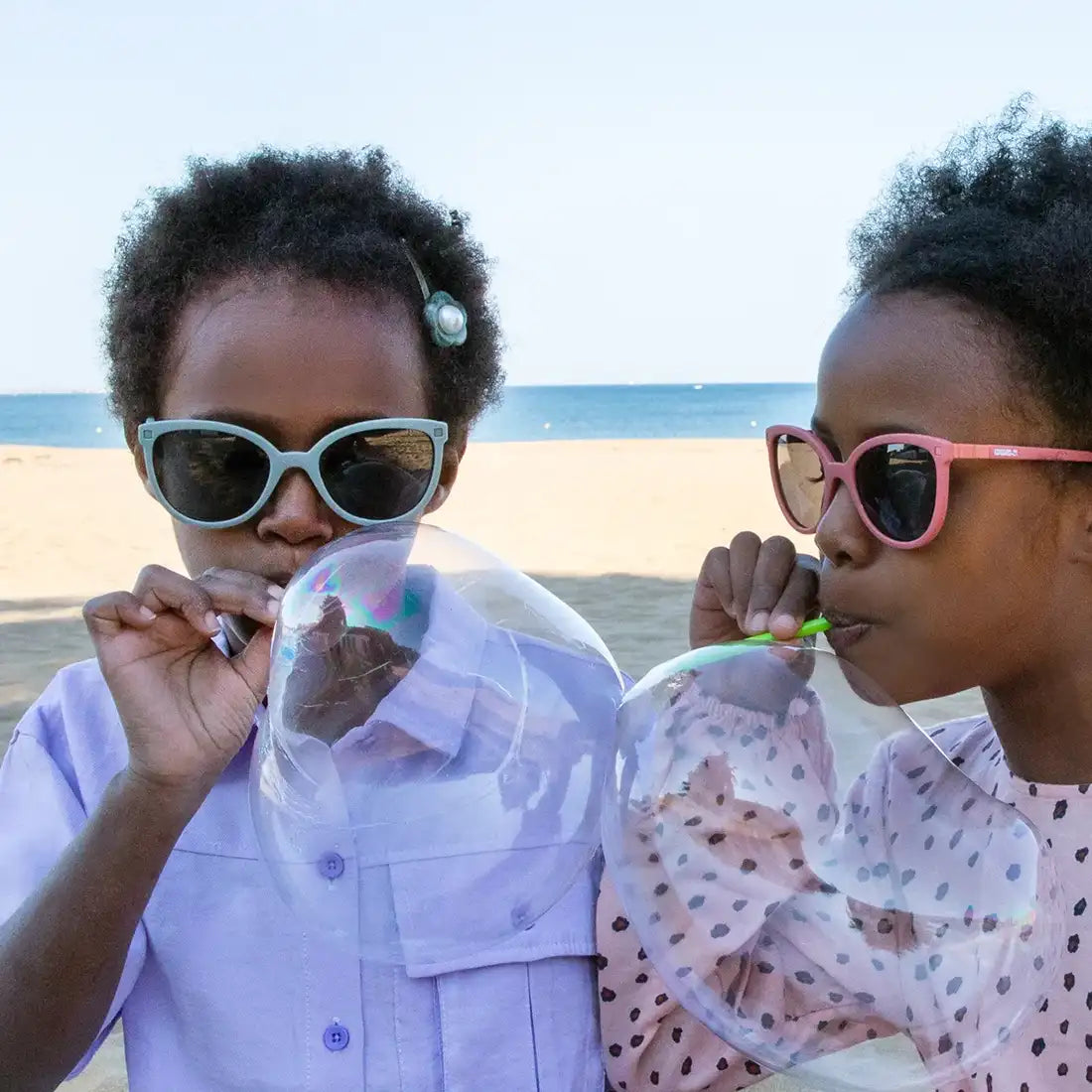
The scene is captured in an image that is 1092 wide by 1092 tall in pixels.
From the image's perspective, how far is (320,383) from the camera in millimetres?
1621

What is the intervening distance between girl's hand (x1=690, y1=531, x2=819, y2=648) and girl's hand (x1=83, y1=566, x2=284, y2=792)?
557 millimetres

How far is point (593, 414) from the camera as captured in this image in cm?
4494

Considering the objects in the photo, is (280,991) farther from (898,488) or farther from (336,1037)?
(898,488)

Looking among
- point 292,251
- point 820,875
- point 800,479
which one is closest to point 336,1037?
point 820,875

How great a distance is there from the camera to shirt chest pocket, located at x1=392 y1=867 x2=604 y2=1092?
5.12ft

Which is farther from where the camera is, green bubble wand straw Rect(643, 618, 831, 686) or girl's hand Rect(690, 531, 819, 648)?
girl's hand Rect(690, 531, 819, 648)

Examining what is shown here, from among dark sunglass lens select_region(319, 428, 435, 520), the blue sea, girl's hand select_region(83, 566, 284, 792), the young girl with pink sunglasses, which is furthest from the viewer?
the blue sea

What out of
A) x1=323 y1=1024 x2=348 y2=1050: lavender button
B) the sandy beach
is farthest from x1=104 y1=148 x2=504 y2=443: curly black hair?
the sandy beach

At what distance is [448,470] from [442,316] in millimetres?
226

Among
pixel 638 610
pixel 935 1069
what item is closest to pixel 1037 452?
pixel 935 1069

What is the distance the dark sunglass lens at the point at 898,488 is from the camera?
1456 mm

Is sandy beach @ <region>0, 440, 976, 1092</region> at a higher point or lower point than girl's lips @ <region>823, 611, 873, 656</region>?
lower

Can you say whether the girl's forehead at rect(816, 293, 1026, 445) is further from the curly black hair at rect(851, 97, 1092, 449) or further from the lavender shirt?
the lavender shirt

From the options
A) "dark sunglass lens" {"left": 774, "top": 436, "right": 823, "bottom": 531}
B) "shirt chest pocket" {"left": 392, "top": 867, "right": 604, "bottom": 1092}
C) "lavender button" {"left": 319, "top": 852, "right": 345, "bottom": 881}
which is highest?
"dark sunglass lens" {"left": 774, "top": 436, "right": 823, "bottom": 531}
